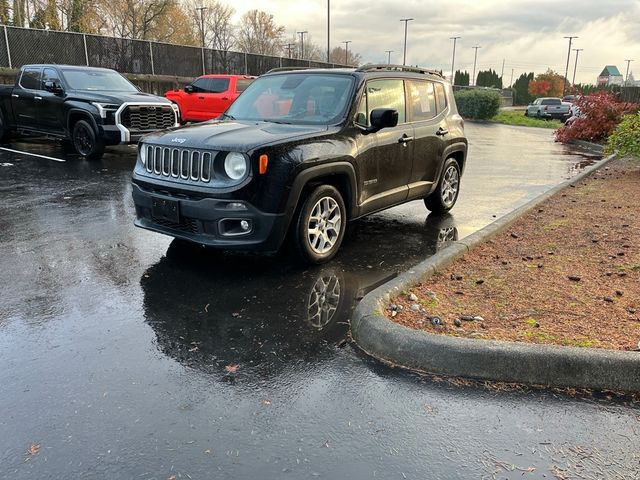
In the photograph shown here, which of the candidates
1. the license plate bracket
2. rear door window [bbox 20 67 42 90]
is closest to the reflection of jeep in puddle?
the license plate bracket

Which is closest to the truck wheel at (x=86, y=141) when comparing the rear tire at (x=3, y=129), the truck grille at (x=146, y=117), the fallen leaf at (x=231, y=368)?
the truck grille at (x=146, y=117)

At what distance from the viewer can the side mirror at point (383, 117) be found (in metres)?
5.45

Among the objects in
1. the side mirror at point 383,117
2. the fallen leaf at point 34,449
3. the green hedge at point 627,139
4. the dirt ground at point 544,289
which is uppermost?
the side mirror at point 383,117

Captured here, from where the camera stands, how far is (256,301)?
4504 millimetres

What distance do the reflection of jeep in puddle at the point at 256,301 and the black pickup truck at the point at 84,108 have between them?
6.70 m

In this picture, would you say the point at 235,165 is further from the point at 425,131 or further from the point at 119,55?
the point at 119,55

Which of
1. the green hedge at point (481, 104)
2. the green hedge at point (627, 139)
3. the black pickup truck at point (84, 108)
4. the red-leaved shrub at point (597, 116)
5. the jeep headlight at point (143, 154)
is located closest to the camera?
the jeep headlight at point (143, 154)

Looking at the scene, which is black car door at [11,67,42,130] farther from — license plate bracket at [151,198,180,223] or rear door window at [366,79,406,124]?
rear door window at [366,79,406,124]

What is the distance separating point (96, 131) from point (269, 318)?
9.07 metres

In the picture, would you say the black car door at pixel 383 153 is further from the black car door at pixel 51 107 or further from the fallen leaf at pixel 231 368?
the black car door at pixel 51 107

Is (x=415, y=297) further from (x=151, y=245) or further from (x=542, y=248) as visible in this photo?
(x=151, y=245)

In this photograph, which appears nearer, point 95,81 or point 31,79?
point 95,81

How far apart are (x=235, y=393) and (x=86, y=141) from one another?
34.4 ft

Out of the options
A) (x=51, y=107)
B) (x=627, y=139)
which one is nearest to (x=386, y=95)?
(x=627, y=139)
